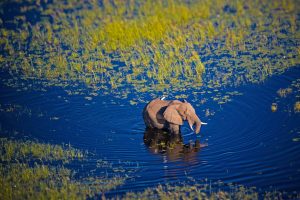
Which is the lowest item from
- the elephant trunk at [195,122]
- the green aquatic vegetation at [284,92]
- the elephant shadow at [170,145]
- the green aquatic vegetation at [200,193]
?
the green aquatic vegetation at [200,193]

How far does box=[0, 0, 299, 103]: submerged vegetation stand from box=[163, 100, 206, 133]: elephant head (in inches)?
105

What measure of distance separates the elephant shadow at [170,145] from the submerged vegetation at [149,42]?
8.05 feet

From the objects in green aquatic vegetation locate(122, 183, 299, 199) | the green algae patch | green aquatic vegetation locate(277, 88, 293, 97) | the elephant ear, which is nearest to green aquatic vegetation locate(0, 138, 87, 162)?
the green algae patch

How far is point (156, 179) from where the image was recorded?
11.5 metres

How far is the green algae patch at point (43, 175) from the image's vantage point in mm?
11211

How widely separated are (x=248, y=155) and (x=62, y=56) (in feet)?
30.6

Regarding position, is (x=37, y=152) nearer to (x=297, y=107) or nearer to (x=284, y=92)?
(x=297, y=107)

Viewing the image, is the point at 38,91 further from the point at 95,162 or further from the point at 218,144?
the point at 218,144

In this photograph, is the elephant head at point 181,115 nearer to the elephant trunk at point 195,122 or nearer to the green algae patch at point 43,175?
the elephant trunk at point 195,122

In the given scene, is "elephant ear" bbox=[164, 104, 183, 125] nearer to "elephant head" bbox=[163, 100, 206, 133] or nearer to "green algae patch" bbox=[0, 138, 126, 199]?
"elephant head" bbox=[163, 100, 206, 133]

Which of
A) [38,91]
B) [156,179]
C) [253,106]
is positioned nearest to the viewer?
[156,179]

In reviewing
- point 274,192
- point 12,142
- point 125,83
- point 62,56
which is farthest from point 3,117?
point 274,192

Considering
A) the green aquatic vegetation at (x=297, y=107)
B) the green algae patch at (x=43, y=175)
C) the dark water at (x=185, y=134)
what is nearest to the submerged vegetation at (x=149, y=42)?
the dark water at (x=185, y=134)

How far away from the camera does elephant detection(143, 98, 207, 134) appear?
1345 cm
